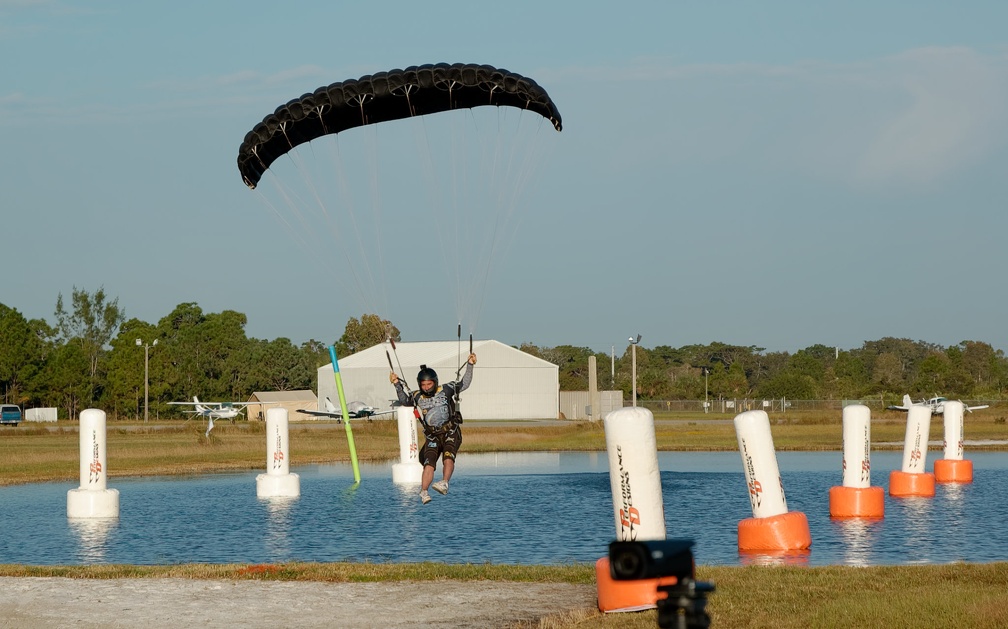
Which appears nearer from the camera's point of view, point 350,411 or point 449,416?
point 449,416

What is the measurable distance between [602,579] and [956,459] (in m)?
27.5

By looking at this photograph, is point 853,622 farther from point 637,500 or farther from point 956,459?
point 956,459

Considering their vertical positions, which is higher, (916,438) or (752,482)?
(916,438)

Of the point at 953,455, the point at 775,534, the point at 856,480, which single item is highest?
the point at 856,480

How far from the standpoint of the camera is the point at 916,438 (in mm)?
33312

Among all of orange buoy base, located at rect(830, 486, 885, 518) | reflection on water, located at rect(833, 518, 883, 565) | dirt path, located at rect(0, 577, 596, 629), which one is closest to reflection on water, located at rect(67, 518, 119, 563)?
dirt path, located at rect(0, 577, 596, 629)

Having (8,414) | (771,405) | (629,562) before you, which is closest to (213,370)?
(8,414)

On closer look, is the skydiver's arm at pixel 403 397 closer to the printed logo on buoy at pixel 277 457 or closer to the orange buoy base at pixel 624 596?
the orange buoy base at pixel 624 596

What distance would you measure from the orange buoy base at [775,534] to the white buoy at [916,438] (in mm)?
13032

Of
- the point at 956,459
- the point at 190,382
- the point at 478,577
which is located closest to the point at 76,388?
the point at 190,382

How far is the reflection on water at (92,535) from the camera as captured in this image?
23.2 m

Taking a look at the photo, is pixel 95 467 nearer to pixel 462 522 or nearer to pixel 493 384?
pixel 462 522

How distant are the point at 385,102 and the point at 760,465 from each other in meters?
10.1

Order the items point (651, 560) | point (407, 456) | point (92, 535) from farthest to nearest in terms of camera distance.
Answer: point (407, 456) → point (92, 535) → point (651, 560)
